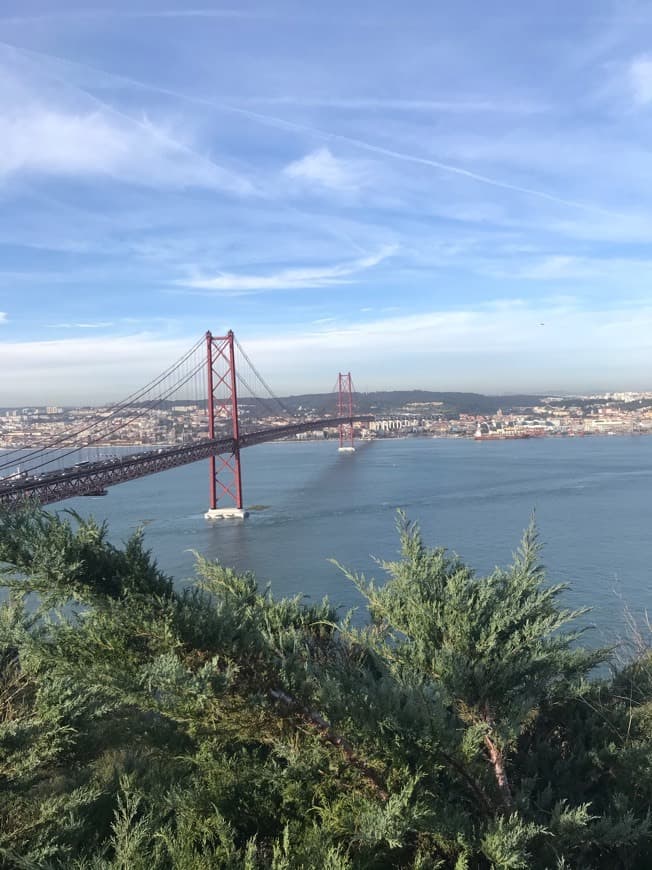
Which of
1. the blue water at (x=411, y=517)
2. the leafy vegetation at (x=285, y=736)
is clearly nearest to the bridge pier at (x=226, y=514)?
the blue water at (x=411, y=517)

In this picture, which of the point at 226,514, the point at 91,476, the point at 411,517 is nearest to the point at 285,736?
the point at 91,476

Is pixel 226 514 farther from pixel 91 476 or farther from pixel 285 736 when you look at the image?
pixel 285 736

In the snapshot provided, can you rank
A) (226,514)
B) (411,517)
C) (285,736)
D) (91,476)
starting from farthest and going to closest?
(226,514)
(411,517)
(91,476)
(285,736)

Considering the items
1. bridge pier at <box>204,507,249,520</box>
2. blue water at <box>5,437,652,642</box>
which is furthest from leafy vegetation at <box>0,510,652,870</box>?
bridge pier at <box>204,507,249,520</box>

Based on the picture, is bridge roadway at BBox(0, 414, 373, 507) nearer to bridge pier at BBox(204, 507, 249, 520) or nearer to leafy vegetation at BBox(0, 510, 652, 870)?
bridge pier at BBox(204, 507, 249, 520)

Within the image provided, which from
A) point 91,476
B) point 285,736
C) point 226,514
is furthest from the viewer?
point 226,514

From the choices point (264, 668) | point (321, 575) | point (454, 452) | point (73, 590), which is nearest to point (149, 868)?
point (264, 668)

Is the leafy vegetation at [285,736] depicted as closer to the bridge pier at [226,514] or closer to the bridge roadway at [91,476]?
the bridge roadway at [91,476]
